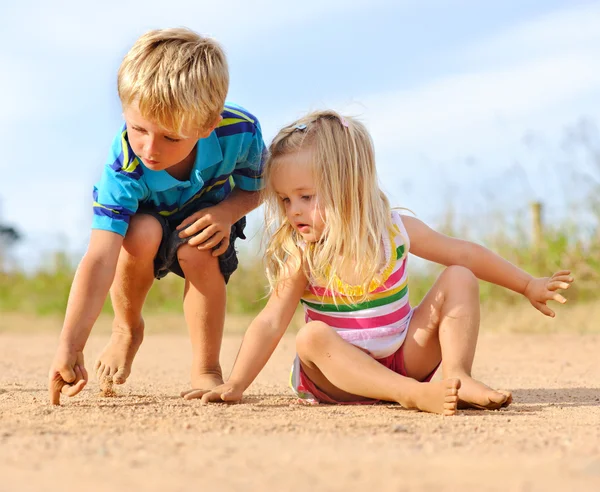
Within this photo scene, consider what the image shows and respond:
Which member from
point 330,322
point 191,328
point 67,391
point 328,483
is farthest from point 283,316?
point 328,483

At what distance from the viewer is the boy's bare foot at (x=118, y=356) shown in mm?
3144

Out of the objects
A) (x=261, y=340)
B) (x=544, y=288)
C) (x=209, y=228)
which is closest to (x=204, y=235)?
(x=209, y=228)

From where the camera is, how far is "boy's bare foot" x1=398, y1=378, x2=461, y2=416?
2477mm

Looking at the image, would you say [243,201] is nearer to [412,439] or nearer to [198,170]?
[198,170]

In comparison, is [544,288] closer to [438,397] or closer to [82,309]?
[438,397]

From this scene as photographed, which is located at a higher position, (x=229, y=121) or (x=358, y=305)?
(x=229, y=121)

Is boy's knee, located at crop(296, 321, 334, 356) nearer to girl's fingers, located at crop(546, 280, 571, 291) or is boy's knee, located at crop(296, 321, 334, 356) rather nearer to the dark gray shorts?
the dark gray shorts

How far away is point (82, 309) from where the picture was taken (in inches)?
109

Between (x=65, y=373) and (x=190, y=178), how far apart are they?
3.03 ft

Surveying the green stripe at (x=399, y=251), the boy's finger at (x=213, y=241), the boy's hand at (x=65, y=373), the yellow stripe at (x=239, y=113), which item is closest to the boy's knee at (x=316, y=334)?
the green stripe at (x=399, y=251)

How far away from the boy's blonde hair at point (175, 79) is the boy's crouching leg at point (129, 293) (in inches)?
19.2

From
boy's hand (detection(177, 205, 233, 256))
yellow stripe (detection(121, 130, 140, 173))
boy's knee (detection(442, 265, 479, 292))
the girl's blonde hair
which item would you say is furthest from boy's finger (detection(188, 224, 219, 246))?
boy's knee (detection(442, 265, 479, 292))

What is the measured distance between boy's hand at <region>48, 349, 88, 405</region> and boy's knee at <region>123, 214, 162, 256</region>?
1.78 ft

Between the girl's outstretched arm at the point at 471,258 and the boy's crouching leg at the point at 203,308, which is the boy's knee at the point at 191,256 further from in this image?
the girl's outstretched arm at the point at 471,258
